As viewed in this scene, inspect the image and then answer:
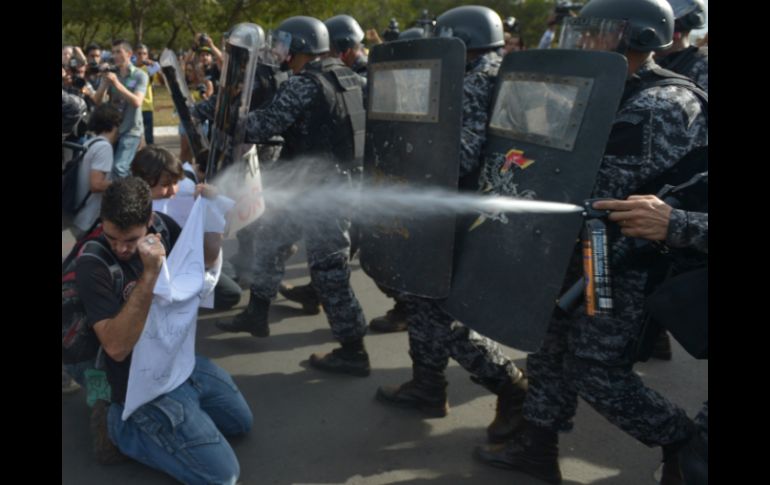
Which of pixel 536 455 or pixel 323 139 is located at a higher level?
pixel 323 139

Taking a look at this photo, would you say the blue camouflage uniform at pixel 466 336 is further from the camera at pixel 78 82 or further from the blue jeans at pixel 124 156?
the camera at pixel 78 82

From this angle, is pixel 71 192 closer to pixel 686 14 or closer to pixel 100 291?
pixel 100 291

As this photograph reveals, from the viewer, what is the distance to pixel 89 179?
175 inches

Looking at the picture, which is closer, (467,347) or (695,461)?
(695,461)

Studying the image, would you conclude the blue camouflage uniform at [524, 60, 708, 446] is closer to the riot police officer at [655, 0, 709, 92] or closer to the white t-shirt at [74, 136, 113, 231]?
the riot police officer at [655, 0, 709, 92]

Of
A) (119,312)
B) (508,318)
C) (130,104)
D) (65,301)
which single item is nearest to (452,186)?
(508,318)

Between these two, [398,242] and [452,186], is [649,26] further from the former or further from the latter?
[398,242]

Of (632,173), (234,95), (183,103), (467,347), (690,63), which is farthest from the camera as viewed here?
(690,63)

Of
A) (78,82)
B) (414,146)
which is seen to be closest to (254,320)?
(414,146)

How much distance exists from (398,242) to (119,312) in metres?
1.08

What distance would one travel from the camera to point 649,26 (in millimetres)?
2504

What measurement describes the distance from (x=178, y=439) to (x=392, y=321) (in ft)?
6.53

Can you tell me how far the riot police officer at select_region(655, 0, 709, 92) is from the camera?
13.7ft

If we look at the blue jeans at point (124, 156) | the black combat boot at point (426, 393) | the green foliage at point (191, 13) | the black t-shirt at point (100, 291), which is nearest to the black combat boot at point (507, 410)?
the black combat boot at point (426, 393)
